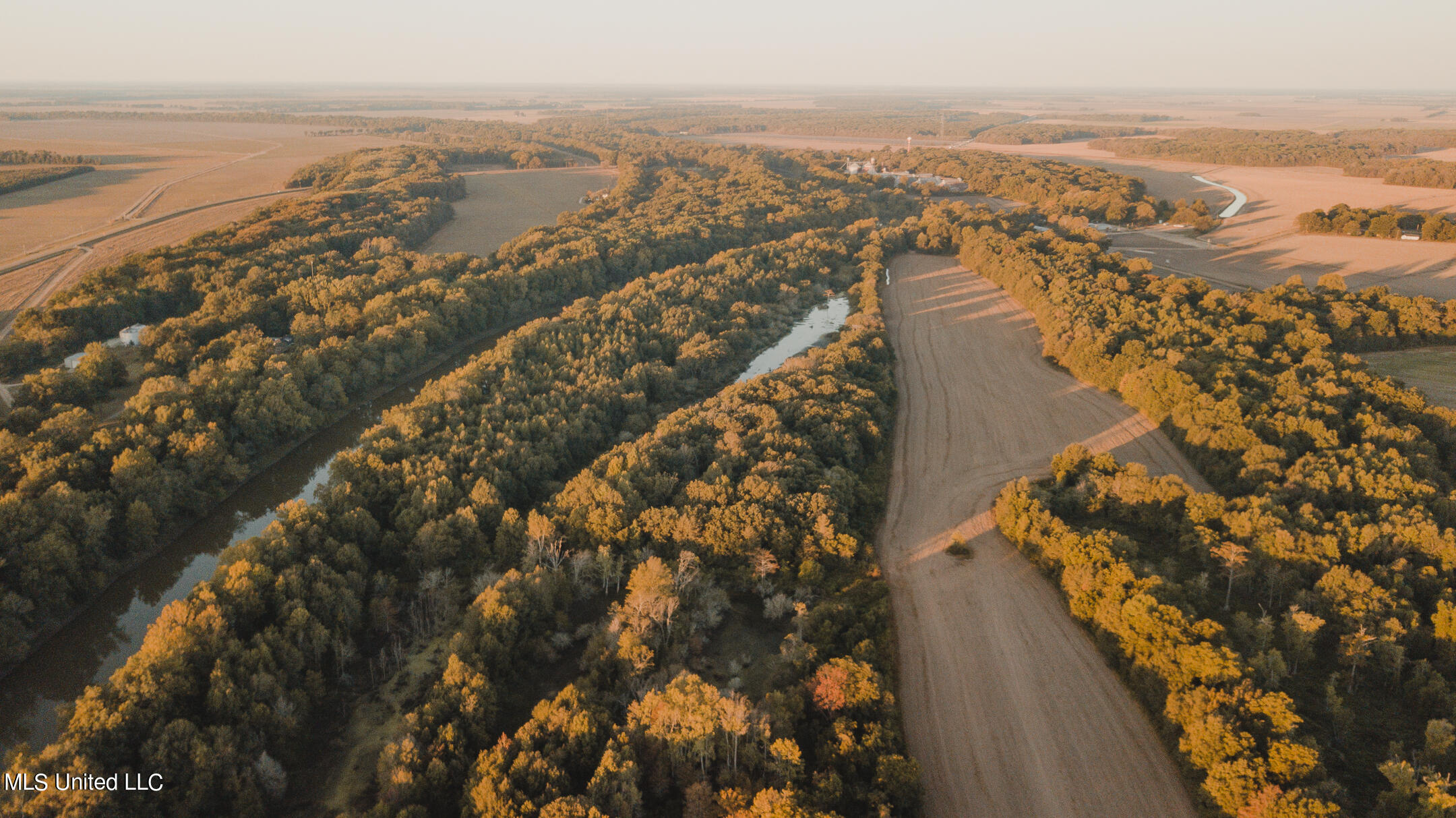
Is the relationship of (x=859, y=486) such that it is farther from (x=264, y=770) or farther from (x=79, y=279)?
(x=79, y=279)

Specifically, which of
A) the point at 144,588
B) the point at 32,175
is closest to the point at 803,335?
the point at 144,588

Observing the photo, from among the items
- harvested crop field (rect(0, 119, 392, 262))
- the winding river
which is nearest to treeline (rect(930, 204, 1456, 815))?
the winding river

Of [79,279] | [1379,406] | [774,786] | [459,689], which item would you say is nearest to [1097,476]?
[1379,406]

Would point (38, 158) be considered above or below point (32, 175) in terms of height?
above

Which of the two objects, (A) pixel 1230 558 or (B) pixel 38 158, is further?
(B) pixel 38 158

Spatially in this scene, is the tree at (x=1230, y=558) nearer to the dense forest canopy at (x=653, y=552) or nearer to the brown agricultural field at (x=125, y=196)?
the dense forest canopy at (x=653, y=552)

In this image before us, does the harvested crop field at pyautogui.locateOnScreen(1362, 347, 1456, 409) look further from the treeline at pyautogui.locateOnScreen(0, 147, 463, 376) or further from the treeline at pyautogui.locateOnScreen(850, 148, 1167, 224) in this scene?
the treeline at pyautogui.locateOnScreen(0, 147, 463, 376)

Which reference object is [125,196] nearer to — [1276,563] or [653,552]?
[653,552]

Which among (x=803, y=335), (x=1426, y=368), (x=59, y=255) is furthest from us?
(x=59, y=255)
